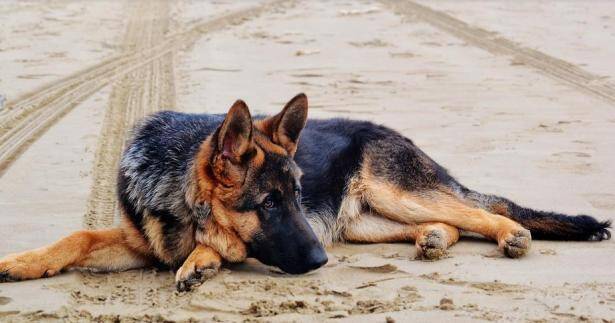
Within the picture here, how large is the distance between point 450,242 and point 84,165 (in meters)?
3.42

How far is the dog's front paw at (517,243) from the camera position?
5.80 m

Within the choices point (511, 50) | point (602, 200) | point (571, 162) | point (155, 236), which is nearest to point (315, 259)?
point (155, 236)

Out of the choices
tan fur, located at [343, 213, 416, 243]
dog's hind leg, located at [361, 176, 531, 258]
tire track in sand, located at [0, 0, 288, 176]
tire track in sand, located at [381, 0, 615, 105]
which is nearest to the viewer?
dog's hind leg, located at [361, 176, 531, 258]

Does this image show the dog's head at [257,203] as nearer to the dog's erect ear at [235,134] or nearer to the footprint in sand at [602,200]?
the dog's erect ear at [235,134]

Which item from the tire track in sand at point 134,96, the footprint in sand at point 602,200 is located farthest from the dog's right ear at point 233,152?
the footprint in sand at point 602,200

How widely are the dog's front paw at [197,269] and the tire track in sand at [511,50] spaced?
6108 mm

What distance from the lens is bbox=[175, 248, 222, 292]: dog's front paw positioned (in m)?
5.34

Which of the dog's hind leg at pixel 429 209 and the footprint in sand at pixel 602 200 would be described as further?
the footprint in sand at pixel 602 200

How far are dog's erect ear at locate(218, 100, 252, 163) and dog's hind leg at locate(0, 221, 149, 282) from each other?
84 centimetres

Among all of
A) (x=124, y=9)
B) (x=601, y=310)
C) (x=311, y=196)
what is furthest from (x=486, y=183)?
(x=124, y=9)

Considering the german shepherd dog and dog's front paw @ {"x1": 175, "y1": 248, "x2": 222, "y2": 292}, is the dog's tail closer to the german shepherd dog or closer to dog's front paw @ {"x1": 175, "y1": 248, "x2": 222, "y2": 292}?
the german shepherd dog

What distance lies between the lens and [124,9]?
16.7m

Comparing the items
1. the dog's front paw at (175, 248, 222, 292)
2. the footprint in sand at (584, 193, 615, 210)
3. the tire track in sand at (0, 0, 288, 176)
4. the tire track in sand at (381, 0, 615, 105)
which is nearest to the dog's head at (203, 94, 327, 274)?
the dog's front paw at (175, 248, 222, 292)

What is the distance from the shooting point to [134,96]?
34.6 feet
